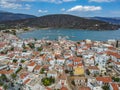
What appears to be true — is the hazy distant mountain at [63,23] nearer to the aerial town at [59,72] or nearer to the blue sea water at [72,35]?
the blue sea water at [72,35]

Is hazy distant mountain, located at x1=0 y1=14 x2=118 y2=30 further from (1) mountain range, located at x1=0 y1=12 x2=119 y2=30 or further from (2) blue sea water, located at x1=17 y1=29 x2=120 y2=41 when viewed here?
(2) blue sea water, located at x1=17 y1=29 x2=120 y2=41

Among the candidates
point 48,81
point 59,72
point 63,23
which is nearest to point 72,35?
point 63,23

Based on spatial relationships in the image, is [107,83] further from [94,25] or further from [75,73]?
[94,25]

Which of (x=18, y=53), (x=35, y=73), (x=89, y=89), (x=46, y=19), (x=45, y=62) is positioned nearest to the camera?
(x=89, y=89)

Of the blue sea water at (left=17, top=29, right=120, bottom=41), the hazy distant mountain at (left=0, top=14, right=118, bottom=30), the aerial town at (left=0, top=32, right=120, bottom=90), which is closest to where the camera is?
the aerial town at (left=0, top=32, right=120, bottom=90)

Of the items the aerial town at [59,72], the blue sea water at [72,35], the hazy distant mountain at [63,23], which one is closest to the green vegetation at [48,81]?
the aerial town at [59,72]

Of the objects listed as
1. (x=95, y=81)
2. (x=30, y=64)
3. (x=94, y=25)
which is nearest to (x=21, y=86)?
(x=30, y=64)

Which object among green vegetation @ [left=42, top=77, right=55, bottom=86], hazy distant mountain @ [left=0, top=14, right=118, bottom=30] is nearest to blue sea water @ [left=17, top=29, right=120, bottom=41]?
hazy distant mountain @ [left=0, top=14, right=118, bottom=30]

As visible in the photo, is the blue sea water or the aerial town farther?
the blue sea water

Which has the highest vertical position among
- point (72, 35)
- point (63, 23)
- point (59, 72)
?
point (63, 23)

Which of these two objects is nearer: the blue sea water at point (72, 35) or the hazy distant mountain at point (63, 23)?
the blue sea water at point (72, 35)

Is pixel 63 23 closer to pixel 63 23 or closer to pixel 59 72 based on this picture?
pixel 63 23
